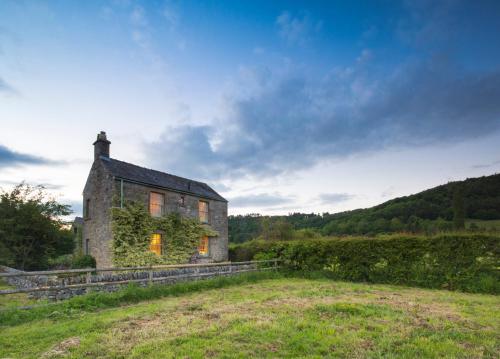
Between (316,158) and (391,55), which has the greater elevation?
(391,55)

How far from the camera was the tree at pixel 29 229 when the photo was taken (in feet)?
66.4

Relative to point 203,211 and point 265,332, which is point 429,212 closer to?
point 203,211

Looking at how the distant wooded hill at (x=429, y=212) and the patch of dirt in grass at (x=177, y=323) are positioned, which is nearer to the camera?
the patch of dirt in grass at (x=177, y=323)

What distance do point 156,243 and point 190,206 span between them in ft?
13.3

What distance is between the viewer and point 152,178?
818 inches

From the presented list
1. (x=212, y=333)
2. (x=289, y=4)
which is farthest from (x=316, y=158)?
(x=212, y=333)

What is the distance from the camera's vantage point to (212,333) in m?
5.18

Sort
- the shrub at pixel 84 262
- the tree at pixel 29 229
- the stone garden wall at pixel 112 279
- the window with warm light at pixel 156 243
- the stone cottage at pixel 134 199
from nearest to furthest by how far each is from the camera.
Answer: the stone garden wall at pixel 112 279 → the stone cottage at pixel 134 199 → the shrub at pixel 84 262 → the window with warm light at pixel 156 243 → the tree at pixel 29 229

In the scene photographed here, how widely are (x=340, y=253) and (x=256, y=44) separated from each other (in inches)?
487

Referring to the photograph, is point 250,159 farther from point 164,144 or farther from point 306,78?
point 306,78

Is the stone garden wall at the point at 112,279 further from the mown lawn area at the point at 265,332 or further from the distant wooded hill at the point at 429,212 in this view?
the distant wooded hill at the point at 429,212

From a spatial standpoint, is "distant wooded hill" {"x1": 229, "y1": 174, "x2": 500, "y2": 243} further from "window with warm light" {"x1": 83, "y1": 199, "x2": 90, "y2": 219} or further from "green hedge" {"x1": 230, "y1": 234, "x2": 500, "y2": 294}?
"window with warm light" {"x1": 83, "y1": 199, "x2": 90, "y2": 219}

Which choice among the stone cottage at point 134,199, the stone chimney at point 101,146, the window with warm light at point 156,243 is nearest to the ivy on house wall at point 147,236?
the window with warm light at point 156,243

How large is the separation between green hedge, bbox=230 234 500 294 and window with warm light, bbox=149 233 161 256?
8663mm
